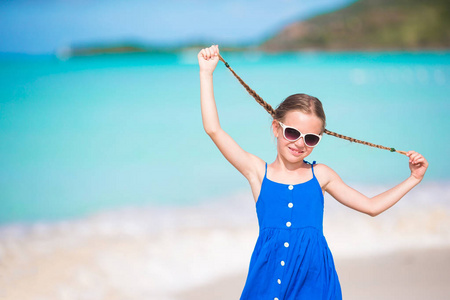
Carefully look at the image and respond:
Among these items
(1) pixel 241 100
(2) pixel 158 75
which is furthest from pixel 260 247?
(2) pixel 158 75

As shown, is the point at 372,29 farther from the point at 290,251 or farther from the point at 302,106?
the point at 290,251

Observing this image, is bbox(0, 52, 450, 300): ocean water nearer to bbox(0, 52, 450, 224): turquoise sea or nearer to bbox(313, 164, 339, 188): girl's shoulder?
bbox(0, 52, 450, 224): turquoise sea

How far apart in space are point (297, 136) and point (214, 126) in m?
0.30

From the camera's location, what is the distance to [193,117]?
1098 cm

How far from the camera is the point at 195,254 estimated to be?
4.43 metres

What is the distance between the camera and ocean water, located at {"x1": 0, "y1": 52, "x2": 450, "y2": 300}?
4.30 m

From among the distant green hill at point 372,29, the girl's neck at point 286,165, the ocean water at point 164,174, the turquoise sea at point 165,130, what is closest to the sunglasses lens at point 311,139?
the girl's neck at point 286,165

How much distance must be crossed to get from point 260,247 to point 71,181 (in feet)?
18.5

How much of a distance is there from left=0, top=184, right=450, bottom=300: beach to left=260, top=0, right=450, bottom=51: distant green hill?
19.6 m

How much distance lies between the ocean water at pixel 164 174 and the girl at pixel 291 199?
180 cm

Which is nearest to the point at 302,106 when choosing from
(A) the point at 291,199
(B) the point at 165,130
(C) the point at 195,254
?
(A) the point at 291,199

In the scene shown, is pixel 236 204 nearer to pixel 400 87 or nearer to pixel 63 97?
pixel 63 97

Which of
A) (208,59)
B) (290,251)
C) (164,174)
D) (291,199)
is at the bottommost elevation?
(290,251)

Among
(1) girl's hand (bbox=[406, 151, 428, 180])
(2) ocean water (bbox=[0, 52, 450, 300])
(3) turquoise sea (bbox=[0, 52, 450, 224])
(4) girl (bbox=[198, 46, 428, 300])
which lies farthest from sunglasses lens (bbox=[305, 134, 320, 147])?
(3) turquoise sea (bbox=[0, 52, 450, 224])
